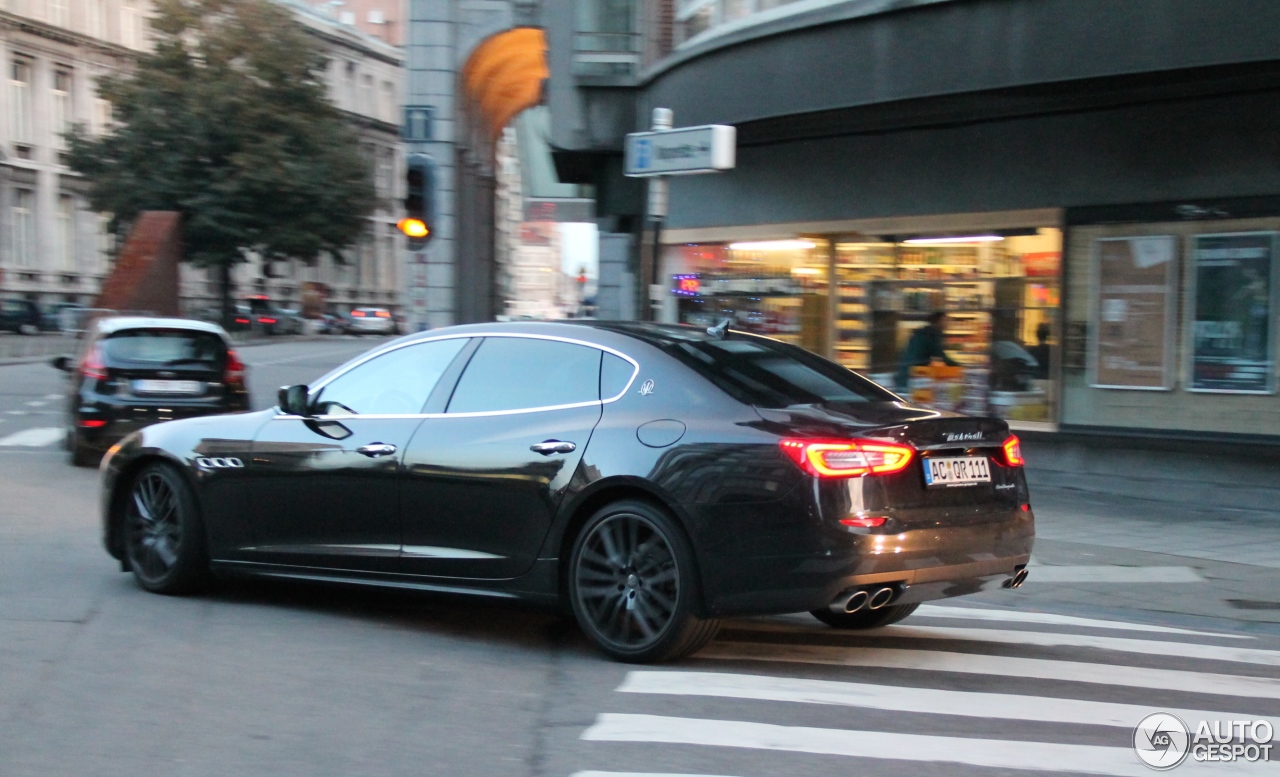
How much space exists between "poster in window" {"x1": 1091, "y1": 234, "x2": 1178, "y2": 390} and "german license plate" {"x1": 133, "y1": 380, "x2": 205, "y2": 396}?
894 cm

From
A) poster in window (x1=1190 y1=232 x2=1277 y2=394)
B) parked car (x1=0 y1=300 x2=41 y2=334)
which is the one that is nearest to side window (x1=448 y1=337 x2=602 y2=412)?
poster in window (x1=1190 y1=232 x2=1277 y2=394)

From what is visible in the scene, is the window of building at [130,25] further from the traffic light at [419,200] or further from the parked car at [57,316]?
the traffic light at [419,200]

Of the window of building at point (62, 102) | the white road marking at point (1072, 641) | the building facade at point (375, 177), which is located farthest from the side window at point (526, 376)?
the building facade at point (375, 177)

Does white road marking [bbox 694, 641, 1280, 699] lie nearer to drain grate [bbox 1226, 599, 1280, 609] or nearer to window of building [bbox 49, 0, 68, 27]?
drain grate [bbox 1226, 599, 1280, 609]

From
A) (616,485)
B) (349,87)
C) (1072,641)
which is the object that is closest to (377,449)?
(616,485)

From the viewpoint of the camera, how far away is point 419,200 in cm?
1545

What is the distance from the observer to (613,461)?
6.05m

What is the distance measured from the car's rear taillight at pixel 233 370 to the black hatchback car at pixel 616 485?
24.4 feet

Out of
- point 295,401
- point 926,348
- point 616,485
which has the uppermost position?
point 295,401

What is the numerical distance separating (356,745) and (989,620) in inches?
156

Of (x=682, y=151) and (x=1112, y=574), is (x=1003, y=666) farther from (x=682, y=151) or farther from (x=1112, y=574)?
(x=682, y=151)

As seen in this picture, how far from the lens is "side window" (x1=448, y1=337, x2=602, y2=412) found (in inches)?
253

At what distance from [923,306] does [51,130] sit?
52.7m

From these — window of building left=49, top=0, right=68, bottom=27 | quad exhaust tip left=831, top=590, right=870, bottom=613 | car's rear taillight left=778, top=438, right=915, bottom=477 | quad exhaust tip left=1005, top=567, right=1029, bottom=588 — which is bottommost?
quad exhaust tip left=1005, top=567, right=1029, bottom=588
